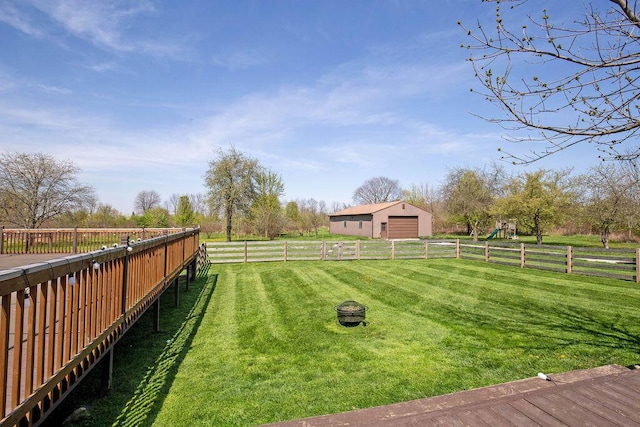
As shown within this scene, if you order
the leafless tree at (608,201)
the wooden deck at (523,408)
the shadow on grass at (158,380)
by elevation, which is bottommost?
the shadow on grass at (158,380)

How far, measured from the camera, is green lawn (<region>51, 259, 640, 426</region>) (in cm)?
365

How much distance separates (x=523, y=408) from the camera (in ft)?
8.10

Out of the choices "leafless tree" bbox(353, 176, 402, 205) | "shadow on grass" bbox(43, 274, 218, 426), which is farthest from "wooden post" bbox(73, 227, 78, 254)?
"leafless tree" bbox(353, 176, 402, 205)

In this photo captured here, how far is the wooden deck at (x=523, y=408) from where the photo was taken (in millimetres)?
2281

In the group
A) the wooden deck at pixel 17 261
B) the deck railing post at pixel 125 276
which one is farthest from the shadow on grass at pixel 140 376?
the wooden deck at pixel 17 261

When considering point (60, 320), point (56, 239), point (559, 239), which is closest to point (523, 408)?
point (60, 320)

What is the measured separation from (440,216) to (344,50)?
114 feet

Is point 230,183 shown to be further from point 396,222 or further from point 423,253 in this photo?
point 423,253

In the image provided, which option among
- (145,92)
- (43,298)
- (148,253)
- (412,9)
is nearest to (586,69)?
(43,298)

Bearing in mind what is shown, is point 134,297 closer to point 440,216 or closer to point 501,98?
point 501,98

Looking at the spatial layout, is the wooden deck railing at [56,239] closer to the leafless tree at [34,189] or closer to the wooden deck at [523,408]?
the leafless tree at [34,189]

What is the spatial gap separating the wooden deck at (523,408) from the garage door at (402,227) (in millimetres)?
32144

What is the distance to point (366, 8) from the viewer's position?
37.1 feet

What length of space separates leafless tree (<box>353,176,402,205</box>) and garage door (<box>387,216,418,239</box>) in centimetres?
3036
